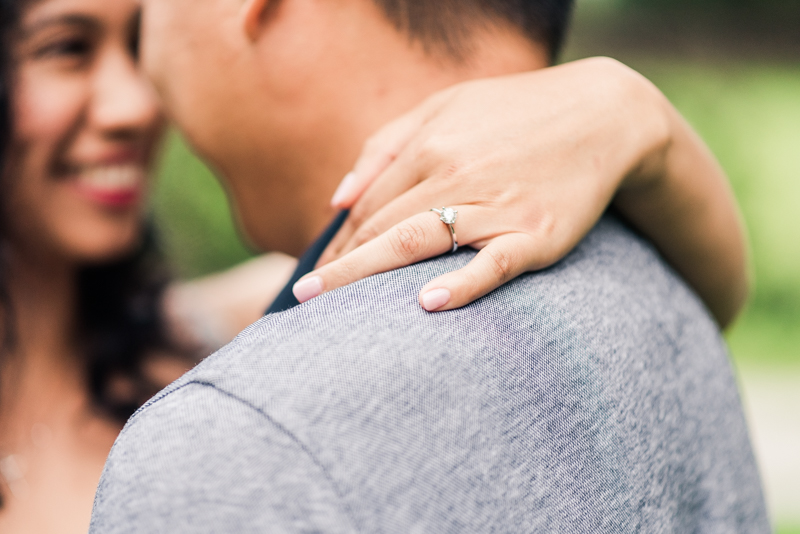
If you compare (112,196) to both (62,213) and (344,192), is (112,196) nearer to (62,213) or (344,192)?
(62,213)

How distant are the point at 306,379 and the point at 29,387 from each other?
1.82m

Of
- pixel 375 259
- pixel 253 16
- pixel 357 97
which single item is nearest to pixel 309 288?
pixel 375 259

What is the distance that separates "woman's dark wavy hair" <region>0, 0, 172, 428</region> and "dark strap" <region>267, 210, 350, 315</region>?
1.38 metres

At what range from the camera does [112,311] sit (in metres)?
2.52

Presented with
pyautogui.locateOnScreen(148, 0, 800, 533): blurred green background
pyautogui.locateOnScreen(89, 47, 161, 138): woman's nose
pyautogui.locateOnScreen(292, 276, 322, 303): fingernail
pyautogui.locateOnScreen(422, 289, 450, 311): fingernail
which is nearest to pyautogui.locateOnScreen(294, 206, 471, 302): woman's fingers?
pyautogui.locateOnScreen(292, 276, 322, 303): fingernail

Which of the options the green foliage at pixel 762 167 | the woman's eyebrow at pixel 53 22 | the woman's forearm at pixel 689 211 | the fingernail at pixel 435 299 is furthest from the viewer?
the green foliage at pixel 762 167

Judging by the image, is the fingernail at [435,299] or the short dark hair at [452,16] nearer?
the fingernail at [435,299]

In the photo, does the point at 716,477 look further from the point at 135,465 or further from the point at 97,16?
the point at 97,16

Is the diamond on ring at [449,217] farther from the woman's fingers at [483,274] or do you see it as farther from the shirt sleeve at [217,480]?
the shirt sleeve at [217,480]

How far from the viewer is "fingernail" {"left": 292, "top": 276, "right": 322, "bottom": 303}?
94 cm

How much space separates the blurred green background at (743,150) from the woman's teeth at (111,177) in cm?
84

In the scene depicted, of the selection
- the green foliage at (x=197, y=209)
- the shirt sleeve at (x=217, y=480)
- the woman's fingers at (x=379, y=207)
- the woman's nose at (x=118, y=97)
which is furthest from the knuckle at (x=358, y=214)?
the green foliage at (x=197, y=209)

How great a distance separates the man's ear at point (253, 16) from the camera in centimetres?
117

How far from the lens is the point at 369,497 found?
68 cm
